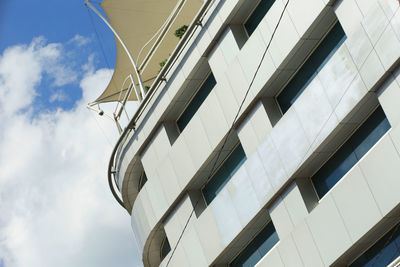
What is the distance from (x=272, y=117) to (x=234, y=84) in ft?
5.18

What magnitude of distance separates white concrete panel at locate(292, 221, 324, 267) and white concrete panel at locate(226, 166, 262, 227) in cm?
174

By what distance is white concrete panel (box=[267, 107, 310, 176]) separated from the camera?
1611 centimetres

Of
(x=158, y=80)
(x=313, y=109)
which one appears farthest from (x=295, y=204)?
(x=158, y=80)

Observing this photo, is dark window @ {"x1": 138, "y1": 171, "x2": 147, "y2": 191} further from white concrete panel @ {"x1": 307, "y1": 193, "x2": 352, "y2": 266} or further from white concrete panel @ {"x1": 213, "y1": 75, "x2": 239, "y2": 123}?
white concrete panel @ {"x1": 307, "y1": 193, "x2": 352, "y2": 266}

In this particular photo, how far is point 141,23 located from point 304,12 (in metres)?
14.0

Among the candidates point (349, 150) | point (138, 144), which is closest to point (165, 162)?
point (138, 144)

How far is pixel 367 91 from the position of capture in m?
14.4

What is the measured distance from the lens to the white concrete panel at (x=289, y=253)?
51.9 ft

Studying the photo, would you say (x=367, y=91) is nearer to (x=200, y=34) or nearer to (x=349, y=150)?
(x=349, y=150)

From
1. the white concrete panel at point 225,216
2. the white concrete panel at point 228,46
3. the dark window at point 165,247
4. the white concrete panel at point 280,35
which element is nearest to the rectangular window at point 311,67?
the white concrete panel at point 280,35

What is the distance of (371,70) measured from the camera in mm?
14367

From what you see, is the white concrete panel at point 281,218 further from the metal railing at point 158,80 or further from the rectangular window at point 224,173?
the metal railing at point 158,80

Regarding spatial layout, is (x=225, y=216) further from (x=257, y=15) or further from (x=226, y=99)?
(x=257, y=15)

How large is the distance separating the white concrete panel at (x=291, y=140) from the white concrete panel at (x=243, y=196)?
1520 millimetres
